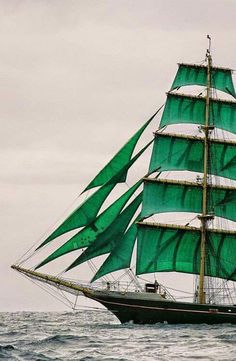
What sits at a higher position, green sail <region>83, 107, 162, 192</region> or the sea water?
green sail <region>83, 107, 162, 192</region>

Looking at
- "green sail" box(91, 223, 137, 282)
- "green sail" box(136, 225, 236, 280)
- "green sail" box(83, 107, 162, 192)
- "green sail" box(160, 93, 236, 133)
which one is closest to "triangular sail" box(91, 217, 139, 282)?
"green sail" box(91, 223, 137, 282)

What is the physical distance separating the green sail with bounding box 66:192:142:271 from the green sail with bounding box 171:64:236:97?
11.1 metres

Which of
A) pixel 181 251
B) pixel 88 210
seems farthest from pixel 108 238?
pixel 181 251

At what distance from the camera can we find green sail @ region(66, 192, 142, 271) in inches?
1901

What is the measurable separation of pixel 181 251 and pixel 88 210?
346 inches

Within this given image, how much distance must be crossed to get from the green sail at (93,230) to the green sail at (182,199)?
3.11 m

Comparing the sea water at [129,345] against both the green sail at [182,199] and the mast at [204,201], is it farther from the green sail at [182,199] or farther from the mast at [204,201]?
the green sail at [182,199]

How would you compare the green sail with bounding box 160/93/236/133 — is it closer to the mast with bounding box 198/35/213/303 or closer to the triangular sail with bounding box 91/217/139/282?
the mast with bounding box 198/35/213/303

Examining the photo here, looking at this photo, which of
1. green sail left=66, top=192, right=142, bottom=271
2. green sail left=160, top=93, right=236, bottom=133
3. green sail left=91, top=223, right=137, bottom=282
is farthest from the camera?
green sail left=160, top=93, right=236, bottom=133

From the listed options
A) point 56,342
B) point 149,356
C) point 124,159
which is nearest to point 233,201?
point 124,159

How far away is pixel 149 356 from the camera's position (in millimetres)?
30219

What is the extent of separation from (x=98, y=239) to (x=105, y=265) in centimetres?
204

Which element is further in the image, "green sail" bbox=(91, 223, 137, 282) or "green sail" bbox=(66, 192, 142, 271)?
"green sail" bbox=(91, 223, 137, 282)

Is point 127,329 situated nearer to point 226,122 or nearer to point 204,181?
point 204,181
